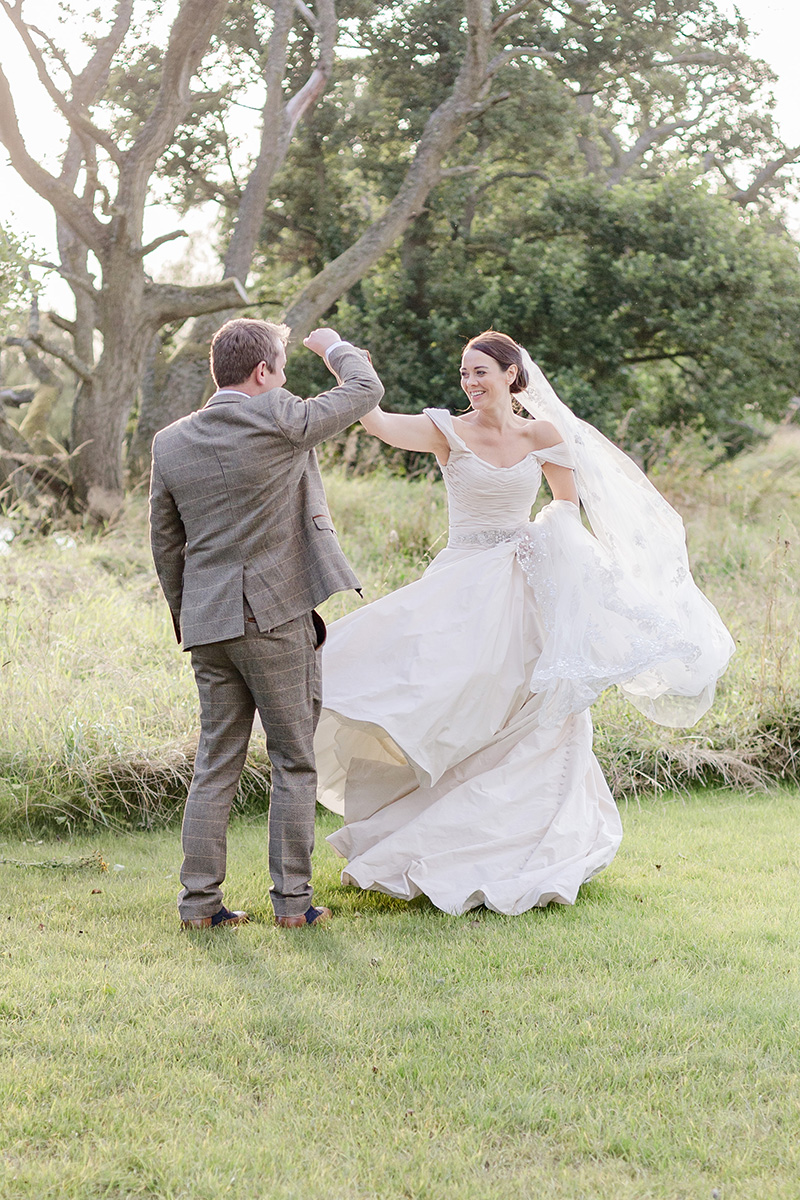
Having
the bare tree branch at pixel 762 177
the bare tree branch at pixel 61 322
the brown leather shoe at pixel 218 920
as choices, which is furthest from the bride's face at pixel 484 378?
the bare tree branch at pixel 762 177

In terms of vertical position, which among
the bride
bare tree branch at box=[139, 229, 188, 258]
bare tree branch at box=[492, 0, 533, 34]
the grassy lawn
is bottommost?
the grassy lawn

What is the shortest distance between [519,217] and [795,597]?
9566 millimetres

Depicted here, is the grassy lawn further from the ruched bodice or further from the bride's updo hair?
the bride's updo hair

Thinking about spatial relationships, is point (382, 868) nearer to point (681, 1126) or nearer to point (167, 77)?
point (681, 1126)

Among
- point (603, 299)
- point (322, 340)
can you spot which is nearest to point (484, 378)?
point (322, 340)

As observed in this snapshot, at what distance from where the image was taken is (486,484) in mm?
4035

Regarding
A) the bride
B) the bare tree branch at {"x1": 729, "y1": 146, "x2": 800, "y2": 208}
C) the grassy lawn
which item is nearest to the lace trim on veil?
the bride

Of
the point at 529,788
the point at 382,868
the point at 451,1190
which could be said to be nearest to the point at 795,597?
the point at 529,788

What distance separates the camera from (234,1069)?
97.7 inches

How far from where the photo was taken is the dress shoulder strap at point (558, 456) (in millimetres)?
4094

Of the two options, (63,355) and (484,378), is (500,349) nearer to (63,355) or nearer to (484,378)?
(484,378)

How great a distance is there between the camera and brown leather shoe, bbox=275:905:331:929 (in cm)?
348

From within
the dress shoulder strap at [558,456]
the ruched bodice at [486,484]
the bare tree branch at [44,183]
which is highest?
the bare tree branch at [44,183]

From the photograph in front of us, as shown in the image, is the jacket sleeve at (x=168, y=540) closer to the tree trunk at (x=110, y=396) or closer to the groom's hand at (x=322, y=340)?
the groom's hand at (x=322, y=340)
